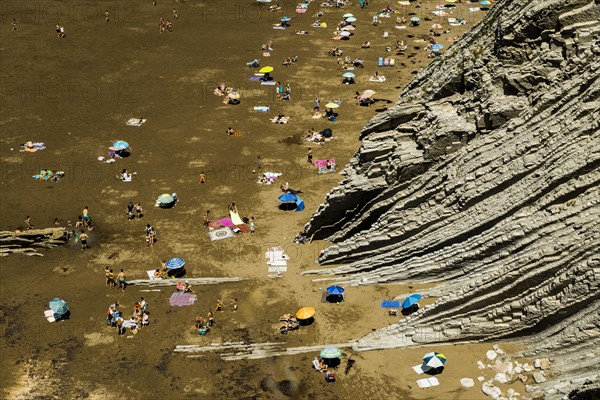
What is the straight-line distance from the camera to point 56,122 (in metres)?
74.2

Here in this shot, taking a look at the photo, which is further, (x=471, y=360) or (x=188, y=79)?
(x=188, y=79)

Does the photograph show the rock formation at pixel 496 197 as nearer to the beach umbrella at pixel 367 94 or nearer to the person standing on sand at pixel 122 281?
the person standing on sand at pixel 122 281

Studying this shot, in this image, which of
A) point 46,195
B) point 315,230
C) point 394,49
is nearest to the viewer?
point 315,230

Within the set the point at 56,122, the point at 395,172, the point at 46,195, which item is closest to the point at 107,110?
the point at 56,122

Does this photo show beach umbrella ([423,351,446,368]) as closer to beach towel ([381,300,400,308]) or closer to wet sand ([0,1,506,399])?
wet sand ([0,1,506,399])

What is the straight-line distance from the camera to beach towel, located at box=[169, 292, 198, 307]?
Result: 4875cm

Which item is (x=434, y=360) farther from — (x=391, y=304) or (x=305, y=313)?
(x=305, y=313)

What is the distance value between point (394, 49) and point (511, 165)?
1925 inches

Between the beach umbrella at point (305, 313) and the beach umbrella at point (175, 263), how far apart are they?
992 cm

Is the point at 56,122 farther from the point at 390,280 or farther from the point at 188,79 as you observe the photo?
the point at 390,280

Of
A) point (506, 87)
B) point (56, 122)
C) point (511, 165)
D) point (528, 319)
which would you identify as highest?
point (506, 87)

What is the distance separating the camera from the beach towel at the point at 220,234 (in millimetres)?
55750

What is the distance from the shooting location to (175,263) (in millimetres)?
51250

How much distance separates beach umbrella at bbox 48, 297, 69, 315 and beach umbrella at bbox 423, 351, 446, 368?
22911 mm
